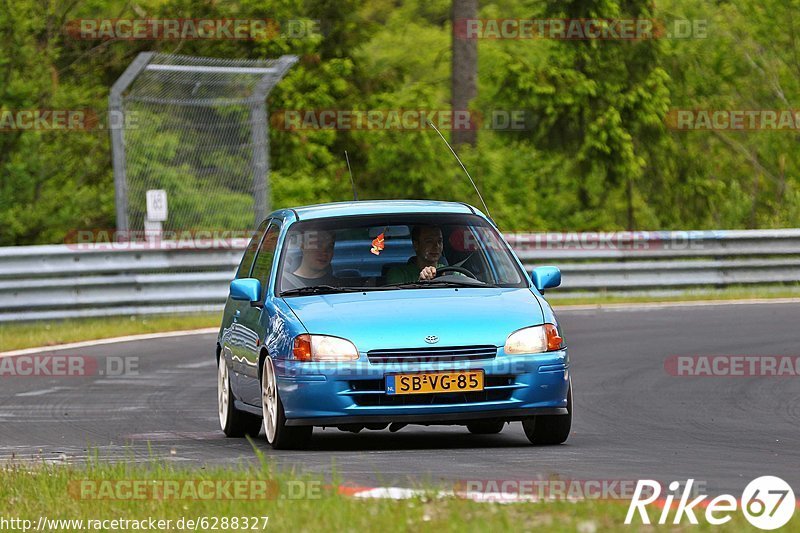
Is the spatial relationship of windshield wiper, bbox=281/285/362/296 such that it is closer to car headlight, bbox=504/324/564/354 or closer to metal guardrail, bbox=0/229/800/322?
car headlight, bbox=504/324/564/354

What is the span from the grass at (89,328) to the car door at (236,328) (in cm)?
695

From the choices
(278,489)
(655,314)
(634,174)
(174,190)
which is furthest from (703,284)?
(278,489)

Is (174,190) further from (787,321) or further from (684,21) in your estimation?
(684,21)

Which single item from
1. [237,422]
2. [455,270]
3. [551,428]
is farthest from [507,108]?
[551,428]

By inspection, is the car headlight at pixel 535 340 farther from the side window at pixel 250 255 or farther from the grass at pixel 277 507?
the side window at pixel 250 255

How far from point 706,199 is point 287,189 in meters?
13.7

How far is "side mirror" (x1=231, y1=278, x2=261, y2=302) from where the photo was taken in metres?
10.8

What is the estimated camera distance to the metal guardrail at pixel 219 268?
20.7 metres

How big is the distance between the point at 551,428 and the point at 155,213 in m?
12.9

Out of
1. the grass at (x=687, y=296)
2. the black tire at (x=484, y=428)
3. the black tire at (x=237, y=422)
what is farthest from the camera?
the grass at (x=687, y=296)

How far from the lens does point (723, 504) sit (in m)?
6.65

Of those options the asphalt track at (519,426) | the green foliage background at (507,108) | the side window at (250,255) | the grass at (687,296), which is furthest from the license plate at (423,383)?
the green foliage background at (507,108)

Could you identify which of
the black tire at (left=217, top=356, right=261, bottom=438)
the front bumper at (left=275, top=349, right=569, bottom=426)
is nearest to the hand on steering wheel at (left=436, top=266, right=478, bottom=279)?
the front bumper at (left=275, top=349, right=569, bottom=426)

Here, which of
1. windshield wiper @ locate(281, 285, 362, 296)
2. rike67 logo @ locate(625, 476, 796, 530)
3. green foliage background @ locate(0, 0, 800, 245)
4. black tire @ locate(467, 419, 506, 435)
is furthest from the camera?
green foliage background @ locate(0, 0, 800, 245)
